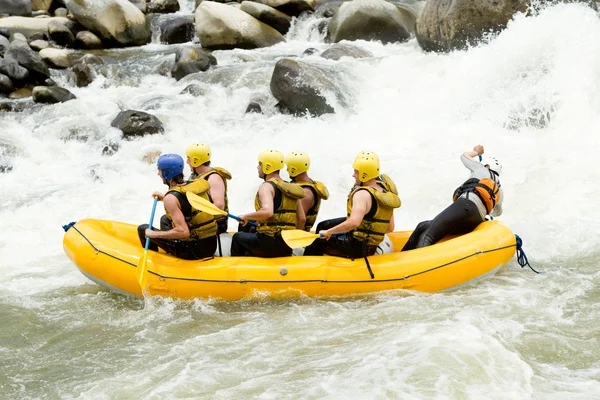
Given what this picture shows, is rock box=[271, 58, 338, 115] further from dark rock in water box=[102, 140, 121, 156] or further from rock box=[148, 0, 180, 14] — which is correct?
rock box=[148, 0, 180, 14]

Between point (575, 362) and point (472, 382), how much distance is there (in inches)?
30.0

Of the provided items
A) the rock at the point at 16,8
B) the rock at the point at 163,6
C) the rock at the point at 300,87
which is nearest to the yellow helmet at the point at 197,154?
the rock at the point at 300,87

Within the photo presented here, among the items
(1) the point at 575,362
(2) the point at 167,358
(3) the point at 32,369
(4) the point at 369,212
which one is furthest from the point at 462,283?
(3) the point at 32,369

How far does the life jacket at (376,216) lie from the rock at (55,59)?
903 centimetres

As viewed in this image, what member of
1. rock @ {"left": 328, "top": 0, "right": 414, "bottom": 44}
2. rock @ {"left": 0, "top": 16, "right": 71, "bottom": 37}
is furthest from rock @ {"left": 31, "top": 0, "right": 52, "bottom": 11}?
rock @ {"left": 328, "top": 0, "right": 414, "bottom": 44}

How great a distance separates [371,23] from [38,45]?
20.5 feet

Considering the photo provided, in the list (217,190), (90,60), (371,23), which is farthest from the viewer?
(371,23)

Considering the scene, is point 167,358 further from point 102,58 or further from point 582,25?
point 102,58

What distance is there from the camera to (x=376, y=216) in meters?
5.29

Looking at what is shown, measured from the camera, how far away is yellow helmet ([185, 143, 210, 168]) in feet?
18.5

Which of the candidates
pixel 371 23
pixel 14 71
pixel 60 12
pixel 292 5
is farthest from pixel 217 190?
pixel 60 12

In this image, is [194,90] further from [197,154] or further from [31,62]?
[197,154]

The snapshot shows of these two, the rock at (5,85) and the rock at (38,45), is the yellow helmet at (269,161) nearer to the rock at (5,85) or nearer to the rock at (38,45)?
the rock at (5,85)

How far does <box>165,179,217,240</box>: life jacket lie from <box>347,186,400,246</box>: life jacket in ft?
3.45
